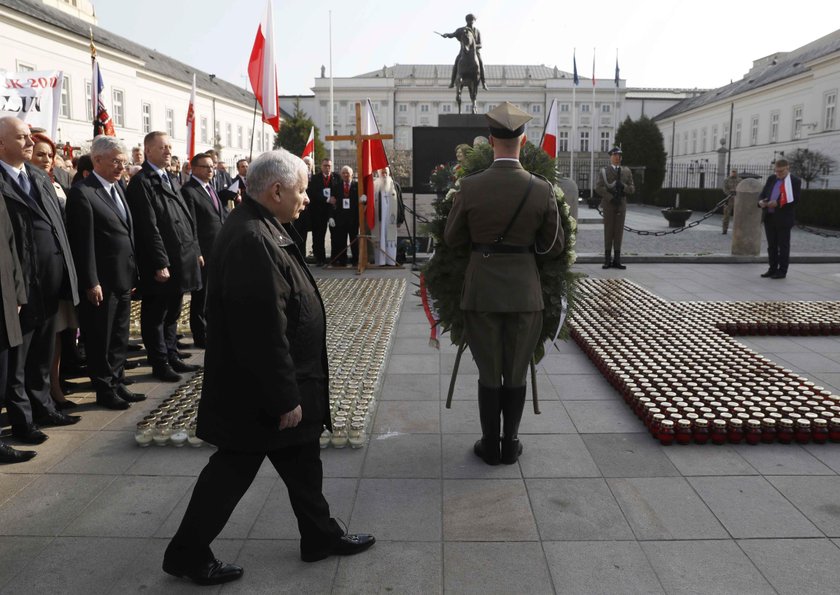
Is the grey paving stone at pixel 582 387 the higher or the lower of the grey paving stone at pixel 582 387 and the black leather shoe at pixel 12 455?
the higher

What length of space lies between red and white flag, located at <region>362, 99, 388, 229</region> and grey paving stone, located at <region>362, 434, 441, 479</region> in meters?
8.37

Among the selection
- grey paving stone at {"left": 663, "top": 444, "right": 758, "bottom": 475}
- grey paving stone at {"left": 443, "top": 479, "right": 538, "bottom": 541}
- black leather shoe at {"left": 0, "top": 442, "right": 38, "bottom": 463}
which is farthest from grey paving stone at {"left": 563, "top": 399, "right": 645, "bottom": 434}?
black leather shoe at {"left": 0, "top": 442, "right": 38, "bottom": 463}

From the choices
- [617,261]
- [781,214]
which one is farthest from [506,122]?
[617,261]

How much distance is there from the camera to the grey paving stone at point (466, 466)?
416 centimetres

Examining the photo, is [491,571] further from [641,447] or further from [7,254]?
[7,254]

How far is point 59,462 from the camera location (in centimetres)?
432

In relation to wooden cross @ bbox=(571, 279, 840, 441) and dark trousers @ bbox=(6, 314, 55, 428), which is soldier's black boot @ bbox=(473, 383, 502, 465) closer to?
wooden cross @ bbox=(571, 279, 840, 441)

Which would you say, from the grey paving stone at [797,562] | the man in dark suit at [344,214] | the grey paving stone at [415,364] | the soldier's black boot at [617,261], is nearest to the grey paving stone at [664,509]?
the grey paving stone at [797,562]

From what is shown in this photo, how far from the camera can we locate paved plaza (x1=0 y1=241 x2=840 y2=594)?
305cm

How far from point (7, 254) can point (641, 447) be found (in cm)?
398

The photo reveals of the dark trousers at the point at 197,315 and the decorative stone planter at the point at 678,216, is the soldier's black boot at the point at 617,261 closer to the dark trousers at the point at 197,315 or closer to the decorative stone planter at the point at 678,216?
the dark trousers at the point at 197,315

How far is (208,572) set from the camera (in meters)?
2.99

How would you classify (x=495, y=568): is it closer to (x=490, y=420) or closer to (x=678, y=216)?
(x=490, y=420)

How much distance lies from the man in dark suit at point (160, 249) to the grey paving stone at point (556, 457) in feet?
10.3
